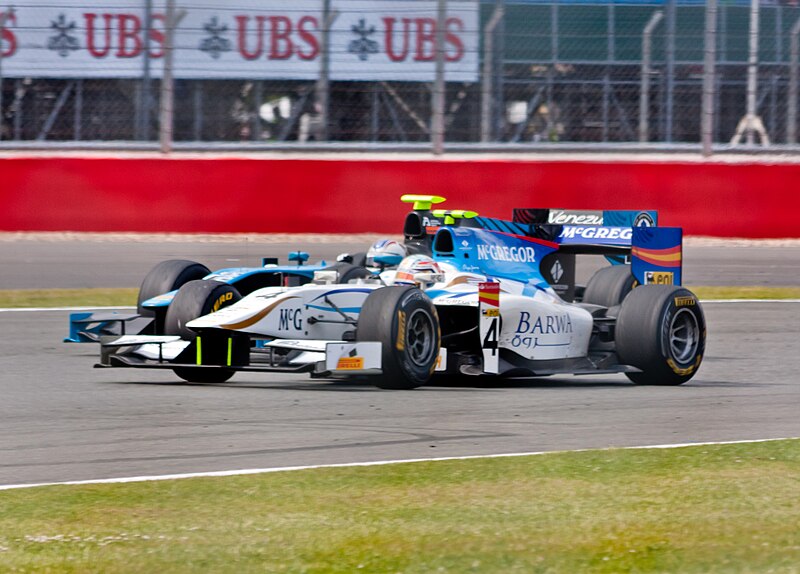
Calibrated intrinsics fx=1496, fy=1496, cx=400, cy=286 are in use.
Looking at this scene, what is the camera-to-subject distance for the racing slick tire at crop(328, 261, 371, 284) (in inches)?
387

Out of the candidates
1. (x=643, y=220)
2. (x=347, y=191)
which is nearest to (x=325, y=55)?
(x=347, y=191)

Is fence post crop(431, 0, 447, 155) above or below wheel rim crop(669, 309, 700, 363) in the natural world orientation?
above

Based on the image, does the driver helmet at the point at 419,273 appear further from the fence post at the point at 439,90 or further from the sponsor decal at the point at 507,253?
the fence post at the point at 439,90

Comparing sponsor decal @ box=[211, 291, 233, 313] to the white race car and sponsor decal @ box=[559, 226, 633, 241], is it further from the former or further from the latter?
sponsor decal @ box=[559, 226, 633, 241]

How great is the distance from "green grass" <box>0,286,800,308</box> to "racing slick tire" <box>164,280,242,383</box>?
456 cm

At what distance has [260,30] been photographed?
56.4 feet

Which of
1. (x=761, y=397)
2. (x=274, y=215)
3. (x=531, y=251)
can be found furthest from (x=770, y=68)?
(x=761, y=397)

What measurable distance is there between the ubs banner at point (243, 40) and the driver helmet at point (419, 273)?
27.0ft

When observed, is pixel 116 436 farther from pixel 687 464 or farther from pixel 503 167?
pixel 503 167

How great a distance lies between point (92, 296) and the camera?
14000mm

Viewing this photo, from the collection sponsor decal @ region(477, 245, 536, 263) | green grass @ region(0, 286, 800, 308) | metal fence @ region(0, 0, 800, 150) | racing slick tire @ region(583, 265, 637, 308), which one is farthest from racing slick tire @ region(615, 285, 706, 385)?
metal fence @ region(0, 0, 800, 150)

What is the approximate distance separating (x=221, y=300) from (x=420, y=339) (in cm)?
126

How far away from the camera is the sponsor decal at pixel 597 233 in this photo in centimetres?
1025

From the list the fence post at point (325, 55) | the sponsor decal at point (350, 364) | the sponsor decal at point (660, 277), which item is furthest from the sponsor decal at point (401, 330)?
the fence post at point (325, 55)
